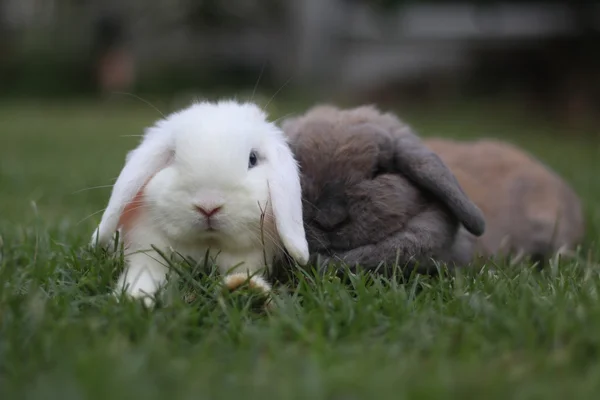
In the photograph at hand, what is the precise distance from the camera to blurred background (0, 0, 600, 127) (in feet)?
35.7

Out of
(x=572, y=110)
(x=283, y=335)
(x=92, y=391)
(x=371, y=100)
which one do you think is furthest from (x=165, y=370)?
(x=371, y=100)

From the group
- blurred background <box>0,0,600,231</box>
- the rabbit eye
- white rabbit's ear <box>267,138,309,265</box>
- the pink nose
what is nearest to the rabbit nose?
the pink nose

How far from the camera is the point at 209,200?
2.16 metres

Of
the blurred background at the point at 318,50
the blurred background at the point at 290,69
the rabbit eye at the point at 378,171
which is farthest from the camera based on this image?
the blurred background at the point at 318,50

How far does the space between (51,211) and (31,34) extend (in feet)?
42.4

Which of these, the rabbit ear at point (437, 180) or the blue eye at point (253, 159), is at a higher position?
the blue eye at point (253, 159)

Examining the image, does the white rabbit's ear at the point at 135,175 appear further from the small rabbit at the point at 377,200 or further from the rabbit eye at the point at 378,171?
the rabbit eye at the point at 378,171

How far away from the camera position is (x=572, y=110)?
33.0 ft

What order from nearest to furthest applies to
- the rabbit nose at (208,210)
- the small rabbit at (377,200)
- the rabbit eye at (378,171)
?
the rabbit nose at (208,210), the small rabbit at (377,200), the rabbit eye at (378,171)

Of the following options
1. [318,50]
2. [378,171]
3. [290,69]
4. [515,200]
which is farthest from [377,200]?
[290,69]

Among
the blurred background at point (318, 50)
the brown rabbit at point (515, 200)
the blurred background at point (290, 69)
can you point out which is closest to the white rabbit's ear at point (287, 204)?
the brown rabbit at point (515, 200)

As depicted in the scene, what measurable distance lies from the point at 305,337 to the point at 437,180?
0.89 meters

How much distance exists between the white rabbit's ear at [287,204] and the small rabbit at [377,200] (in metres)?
0.18

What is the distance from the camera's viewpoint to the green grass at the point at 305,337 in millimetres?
1589
